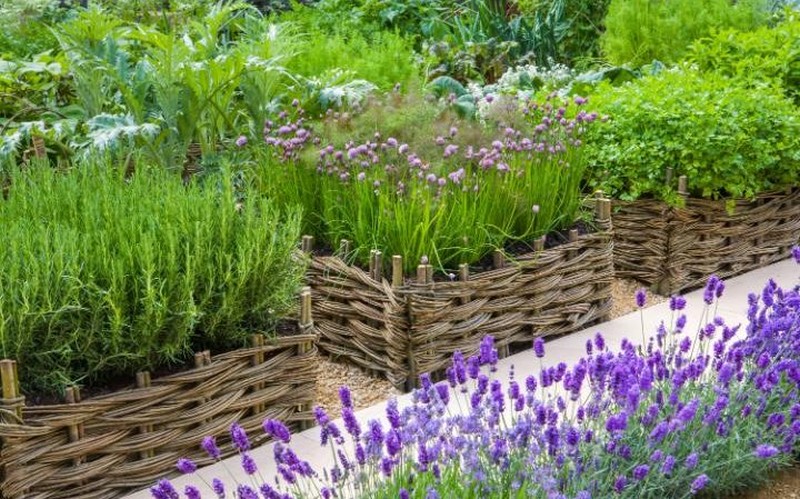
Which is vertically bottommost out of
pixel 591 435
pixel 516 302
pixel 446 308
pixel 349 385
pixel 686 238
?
pixel 349 385

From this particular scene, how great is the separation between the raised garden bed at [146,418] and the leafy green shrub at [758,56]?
366cm

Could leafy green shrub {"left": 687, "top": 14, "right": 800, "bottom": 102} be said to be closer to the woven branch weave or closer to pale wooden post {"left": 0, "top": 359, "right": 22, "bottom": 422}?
the woven branch weave

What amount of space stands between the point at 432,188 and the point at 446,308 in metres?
0.60

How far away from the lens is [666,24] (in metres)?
7.55

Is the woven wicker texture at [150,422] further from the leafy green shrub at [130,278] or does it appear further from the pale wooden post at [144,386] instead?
the leafy green shrub at [130,278]

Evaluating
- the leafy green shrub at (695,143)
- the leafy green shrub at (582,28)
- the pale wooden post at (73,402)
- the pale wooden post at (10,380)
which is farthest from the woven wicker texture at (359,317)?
the leafy green shrub at (582,28)

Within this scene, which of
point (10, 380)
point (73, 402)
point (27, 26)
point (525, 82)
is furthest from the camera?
point (27, 26)

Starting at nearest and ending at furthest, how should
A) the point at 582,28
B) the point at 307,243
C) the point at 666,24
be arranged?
the point at 307,243 → the point at 666,24 → the point at 582,28

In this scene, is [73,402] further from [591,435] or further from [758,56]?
[758,56]

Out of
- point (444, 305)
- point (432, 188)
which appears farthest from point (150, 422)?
point (432, 188)

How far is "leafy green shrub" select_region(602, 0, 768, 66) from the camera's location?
7.59 m

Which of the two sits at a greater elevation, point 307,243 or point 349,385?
point 307,243

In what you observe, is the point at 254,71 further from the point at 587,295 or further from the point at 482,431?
the point at 482,431

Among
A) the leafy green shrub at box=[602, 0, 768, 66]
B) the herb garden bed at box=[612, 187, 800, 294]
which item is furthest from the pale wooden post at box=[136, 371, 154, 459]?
the leafy green shrub at box=[602, 0, 768, 66]
